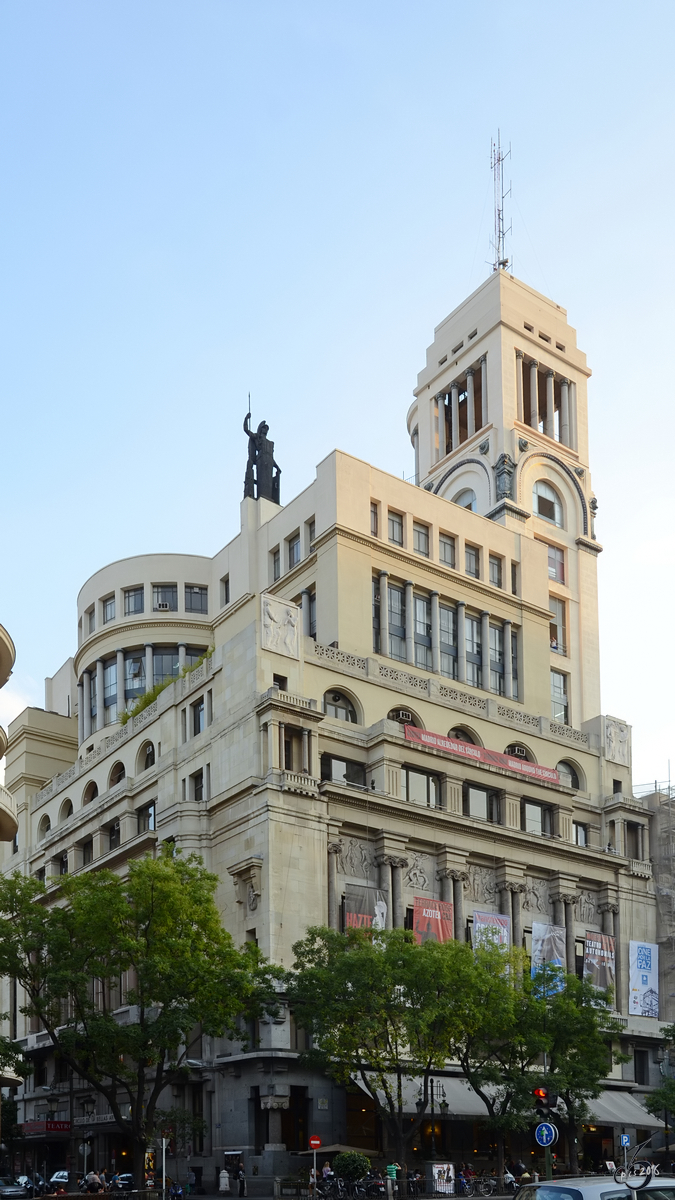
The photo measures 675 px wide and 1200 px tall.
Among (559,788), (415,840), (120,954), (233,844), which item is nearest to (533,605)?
(559,788)

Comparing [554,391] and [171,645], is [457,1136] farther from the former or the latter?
[554,391]

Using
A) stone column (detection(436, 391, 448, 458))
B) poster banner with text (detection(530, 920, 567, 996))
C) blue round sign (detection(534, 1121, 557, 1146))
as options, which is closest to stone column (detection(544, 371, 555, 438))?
stone column (detection(436, 391, 448, 458))

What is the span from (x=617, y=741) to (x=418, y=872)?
2314 centimetres

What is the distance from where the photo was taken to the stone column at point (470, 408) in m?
105

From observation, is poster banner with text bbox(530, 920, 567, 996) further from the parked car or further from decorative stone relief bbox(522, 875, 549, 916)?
the parked car

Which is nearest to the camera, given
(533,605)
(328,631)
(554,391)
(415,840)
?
(415,840)

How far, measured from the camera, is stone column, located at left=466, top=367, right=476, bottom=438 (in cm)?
10506

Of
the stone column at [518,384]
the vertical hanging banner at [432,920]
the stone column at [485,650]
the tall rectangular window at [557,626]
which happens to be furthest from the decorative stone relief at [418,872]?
the stone column at [518,384]

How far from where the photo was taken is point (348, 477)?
80.9 metres

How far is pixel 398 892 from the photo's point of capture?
69.7m

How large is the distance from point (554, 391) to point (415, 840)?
49.5 m

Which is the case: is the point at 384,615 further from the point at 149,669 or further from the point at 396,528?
the point at 149,669

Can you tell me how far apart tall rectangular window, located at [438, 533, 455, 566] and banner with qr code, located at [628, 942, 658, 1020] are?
25.9 metres

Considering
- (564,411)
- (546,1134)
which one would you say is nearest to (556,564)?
(564,411)
